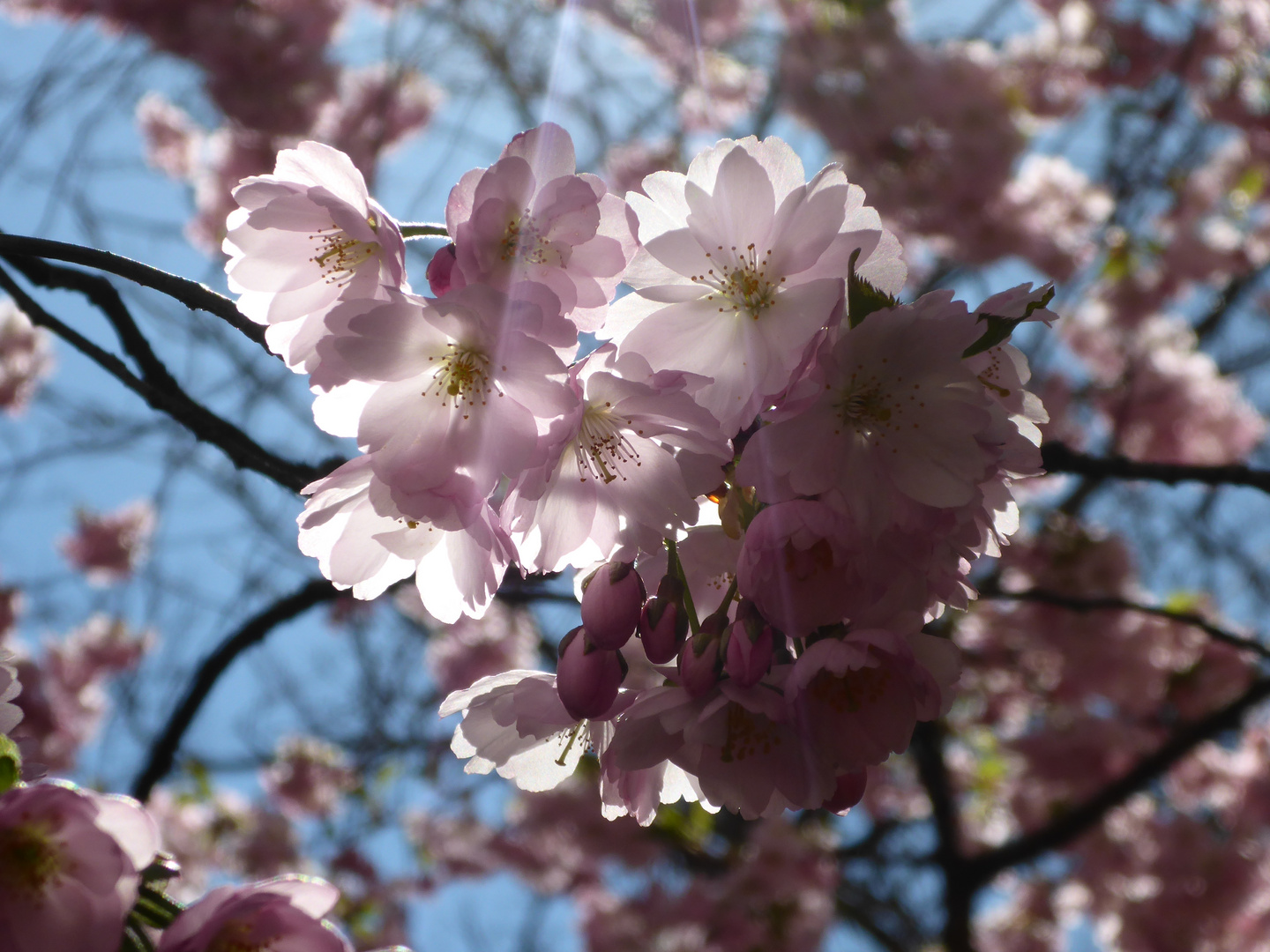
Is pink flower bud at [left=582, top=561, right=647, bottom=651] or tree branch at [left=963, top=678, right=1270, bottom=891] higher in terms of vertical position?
pink flower bud at [left=582, top=561, right=647, bottom=651]

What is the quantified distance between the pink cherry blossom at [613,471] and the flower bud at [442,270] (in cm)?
13

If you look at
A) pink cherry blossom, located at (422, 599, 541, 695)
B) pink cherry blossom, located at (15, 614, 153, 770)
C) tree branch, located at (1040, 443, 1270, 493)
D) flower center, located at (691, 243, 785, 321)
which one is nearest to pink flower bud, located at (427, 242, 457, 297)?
flower center, located at (691, 243, 785, 321)

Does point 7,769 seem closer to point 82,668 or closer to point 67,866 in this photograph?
point 67,866

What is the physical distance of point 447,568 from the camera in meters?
0.86

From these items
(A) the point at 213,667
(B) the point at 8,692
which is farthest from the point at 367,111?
(B) the point at 8,692

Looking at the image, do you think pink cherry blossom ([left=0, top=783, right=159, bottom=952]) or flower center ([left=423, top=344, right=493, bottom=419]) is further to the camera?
flower center ([left=423, top=344, right=493, bottom=419])

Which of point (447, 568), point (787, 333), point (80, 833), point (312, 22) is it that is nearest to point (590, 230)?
point (787, 333)

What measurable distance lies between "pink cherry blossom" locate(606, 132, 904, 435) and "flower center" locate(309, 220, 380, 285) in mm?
241

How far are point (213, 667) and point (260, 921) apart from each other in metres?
1.36

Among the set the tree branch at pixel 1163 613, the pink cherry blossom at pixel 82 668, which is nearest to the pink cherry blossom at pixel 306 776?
the pink cherry blossom at pixel 82 668

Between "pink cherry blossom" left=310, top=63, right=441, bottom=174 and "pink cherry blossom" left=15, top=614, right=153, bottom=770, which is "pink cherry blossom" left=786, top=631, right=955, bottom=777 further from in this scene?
"pink cherry blossom" left=15, top=614, right=153, bottom=770

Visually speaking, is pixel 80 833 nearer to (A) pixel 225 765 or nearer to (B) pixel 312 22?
(B) pixel 312 22

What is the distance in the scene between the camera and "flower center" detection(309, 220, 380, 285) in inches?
33.5

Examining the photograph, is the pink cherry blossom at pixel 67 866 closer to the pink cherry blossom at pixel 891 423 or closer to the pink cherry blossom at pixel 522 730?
the pink cherry blossom at pixel 522 730
